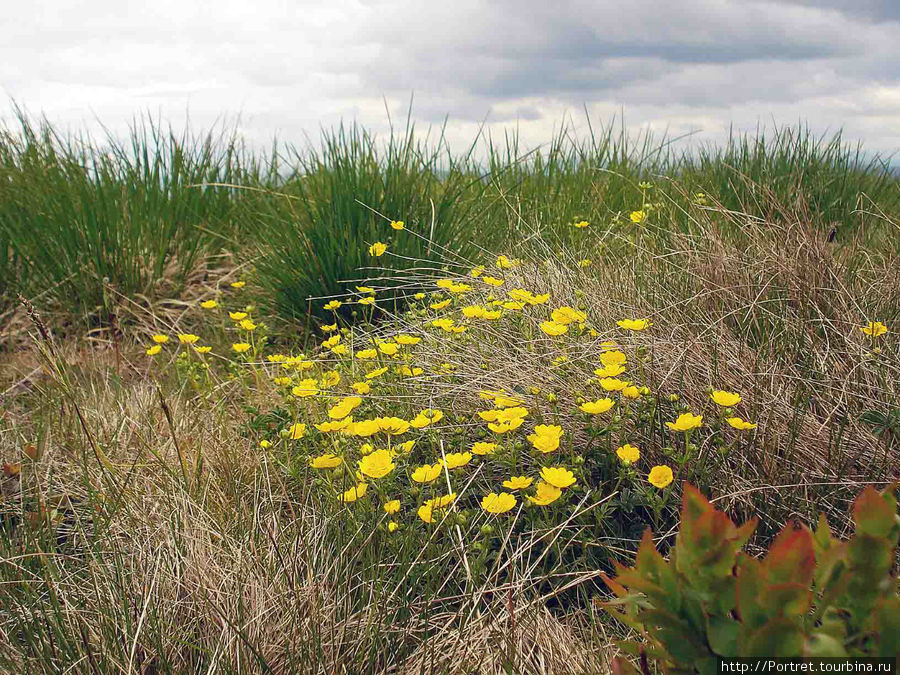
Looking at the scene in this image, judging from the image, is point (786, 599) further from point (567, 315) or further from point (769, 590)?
point (567, 315)

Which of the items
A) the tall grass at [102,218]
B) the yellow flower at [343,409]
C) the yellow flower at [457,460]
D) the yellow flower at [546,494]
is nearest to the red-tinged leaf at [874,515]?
the yellow flower at [546,494]

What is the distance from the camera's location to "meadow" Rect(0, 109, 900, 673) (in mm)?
1515

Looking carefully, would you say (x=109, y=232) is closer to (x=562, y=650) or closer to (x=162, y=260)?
(x=162, y=260)

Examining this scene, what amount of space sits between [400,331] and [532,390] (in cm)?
81

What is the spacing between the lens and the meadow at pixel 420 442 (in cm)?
151

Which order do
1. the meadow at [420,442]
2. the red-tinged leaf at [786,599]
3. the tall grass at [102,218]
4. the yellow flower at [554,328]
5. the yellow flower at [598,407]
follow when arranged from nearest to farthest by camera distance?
the red-tinged leaf at [786,599] < the meadow at [420,442] < the yellow flower at [598,407] < the yellow flower at [554,328] < the tall grass at [102,218]

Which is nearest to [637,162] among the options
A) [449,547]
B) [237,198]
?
[237,198]

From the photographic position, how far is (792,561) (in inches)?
31.1

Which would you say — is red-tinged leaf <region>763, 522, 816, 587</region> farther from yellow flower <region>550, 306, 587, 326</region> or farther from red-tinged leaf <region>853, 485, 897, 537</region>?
yellow flower <region>550, 306, 587, 326</region>

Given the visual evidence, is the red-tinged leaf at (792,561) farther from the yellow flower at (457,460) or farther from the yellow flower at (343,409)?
the yellow flower at (343,409)

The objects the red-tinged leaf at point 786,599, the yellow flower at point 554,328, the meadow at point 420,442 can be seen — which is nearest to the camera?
the red-tinged leaf at point 786,599

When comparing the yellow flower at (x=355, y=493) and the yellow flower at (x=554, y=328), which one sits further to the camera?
the yellow flower at (x=554, y=328)

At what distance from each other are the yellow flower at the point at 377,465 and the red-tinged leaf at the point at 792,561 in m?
0.99

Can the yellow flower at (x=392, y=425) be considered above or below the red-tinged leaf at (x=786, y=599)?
below
